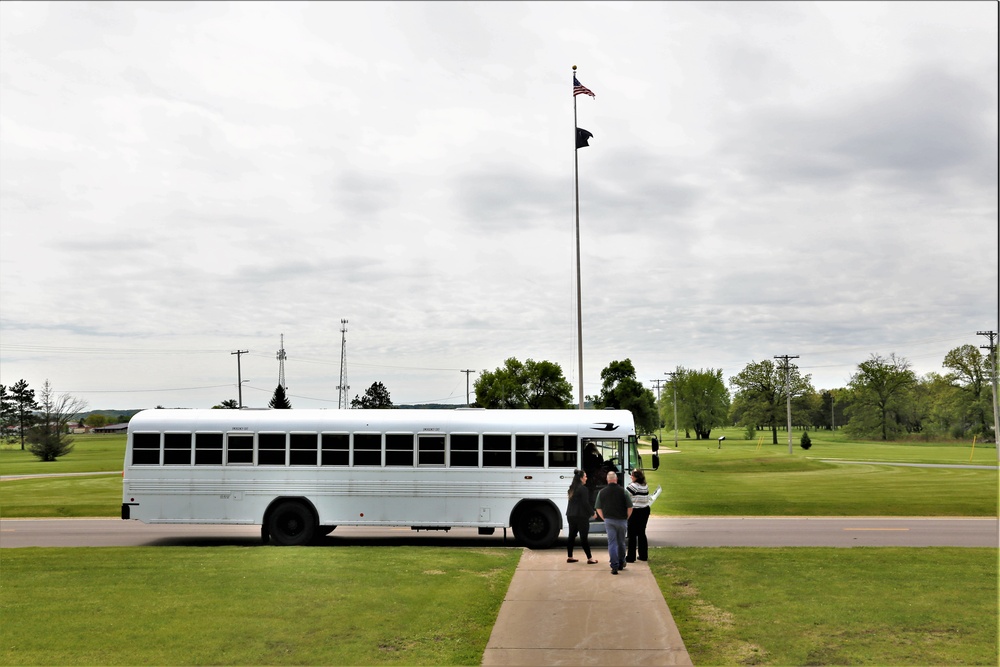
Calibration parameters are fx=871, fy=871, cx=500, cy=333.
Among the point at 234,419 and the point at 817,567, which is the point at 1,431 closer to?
the point at 234,419

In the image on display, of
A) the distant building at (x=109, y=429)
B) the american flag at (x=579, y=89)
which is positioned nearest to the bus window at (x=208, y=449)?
the american flag at (x=579, y=89)

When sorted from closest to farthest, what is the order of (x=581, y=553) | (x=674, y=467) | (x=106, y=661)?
(x=106, y=661) → (x=581, y=553) → (x=674, y=467)

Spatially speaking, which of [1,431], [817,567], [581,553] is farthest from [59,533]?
[1,431]

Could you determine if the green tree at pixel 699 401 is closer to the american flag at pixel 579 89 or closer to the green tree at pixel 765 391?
the green tree at pixel 765 391

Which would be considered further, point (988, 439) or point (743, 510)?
point (988, 439)

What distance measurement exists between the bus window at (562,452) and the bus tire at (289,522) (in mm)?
5609

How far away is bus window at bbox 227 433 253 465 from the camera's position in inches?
787

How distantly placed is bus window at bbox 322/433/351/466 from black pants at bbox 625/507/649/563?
6832mm

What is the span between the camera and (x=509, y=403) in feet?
420

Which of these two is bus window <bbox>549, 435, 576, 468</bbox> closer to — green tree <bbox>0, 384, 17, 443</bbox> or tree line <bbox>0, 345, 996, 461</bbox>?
tree line <bbox>0, 345, 996, 461</bbox>

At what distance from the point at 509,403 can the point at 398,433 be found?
10842 cm

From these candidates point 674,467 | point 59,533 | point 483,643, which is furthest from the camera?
point 674,467

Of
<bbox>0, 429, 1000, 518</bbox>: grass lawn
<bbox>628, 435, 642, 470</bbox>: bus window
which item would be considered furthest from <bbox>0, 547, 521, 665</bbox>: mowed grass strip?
<bbox>0, 429, 1000, 518</bbox>: grass lawn

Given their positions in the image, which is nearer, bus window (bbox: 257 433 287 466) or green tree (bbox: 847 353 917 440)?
bus window (bbox: 257 433 287 466)
